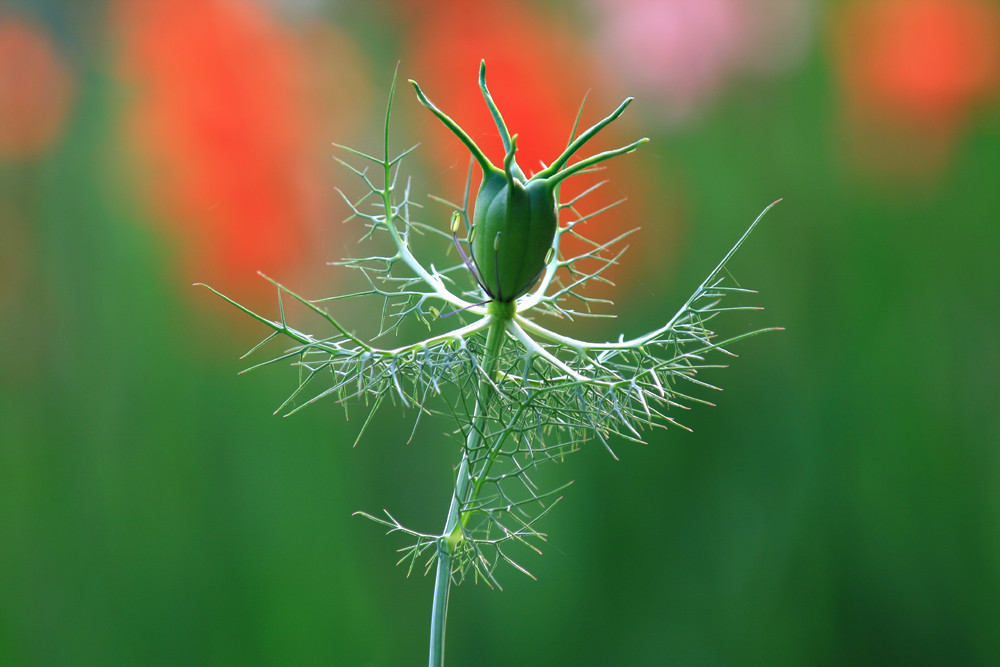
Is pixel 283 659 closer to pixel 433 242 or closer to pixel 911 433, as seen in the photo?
pixel 433 242

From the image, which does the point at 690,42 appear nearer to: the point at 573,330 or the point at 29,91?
the point at 573,330

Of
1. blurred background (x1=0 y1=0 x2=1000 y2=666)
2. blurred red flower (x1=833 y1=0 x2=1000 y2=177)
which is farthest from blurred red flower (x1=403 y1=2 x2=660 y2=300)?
blurred red flower (x1=833 y1=0 x2=1000 y2=177)

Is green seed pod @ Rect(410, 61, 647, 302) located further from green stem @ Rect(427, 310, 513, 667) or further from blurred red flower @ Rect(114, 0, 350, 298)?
blurred red flower @ Rect(114, 0, 350, 298)

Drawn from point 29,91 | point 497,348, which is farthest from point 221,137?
point 497,348

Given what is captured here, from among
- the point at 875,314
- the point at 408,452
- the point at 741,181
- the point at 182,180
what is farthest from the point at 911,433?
the point at 182,180

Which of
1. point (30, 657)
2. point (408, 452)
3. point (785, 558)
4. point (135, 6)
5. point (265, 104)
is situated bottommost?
point (30, 657)

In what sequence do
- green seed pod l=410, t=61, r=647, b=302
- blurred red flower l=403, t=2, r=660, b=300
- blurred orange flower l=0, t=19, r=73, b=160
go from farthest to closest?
blurred orange flower l=0, t=19, r=73, b=160 < blurred red flower l=403, t=2, r=660, b=300 < green seed pod l=410, t=61, r=647, b=302
